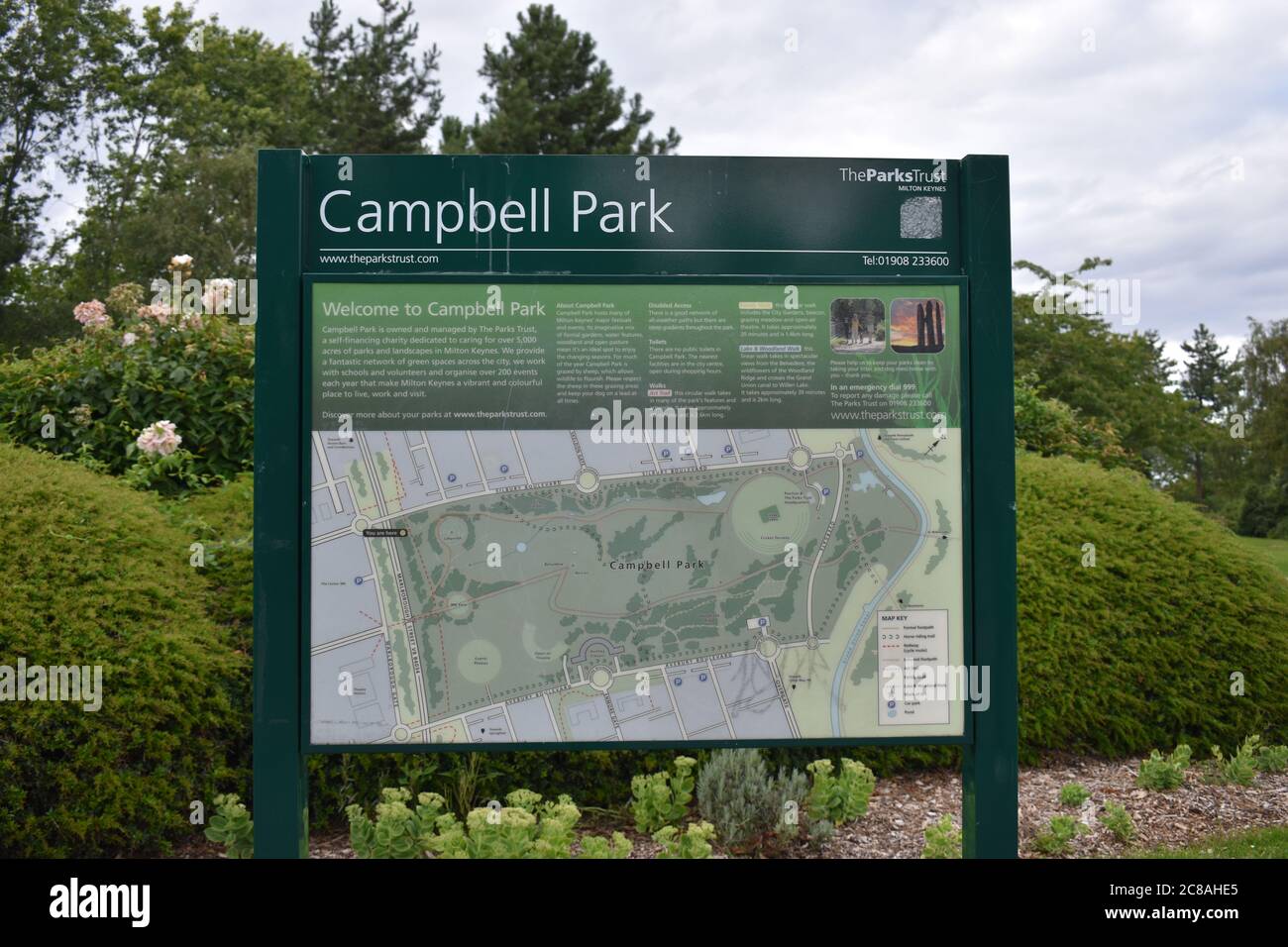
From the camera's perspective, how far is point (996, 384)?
4.05 m

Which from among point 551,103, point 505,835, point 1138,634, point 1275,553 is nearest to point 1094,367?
point 1275,553

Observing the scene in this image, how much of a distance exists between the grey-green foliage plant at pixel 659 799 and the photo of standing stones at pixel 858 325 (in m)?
2.12

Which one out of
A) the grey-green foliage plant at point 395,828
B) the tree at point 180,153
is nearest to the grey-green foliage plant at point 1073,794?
the grey-green foliage plant at point 395,828

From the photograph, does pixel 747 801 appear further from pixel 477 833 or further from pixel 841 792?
pixel 477 833

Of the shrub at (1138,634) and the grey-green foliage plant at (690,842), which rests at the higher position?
the shrub at (1138,634)

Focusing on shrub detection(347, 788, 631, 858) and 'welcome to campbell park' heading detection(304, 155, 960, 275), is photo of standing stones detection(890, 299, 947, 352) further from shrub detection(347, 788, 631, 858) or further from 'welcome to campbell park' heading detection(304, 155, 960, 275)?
shrub detection(347, 788, 631, 858)

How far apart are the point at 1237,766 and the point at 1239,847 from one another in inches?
35.4

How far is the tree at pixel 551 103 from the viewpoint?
2675 centimetres

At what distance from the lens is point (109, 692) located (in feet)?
15.4

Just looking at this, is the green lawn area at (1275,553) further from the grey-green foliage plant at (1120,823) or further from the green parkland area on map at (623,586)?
the green parkland area on map at (623,586)

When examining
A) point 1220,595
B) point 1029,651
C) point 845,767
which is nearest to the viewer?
point 845,767
